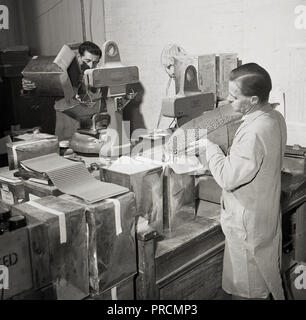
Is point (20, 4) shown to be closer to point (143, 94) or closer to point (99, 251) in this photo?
point (143, 94)

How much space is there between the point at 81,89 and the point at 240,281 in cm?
179

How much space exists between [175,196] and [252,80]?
2.29 feet

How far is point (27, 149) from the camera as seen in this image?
7.77 ft

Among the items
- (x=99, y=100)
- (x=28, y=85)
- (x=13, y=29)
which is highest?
(x=13, y=29)

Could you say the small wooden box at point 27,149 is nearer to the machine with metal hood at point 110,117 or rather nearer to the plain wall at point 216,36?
the machine with metal hood at point 110,117

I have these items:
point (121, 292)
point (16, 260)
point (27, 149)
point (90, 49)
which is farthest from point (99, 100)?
point (16, 260)

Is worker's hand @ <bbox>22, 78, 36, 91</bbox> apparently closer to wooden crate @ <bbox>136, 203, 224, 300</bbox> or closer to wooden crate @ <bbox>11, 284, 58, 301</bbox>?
wooden crate @ <bbox>136, 203, 224, 300</bbox>

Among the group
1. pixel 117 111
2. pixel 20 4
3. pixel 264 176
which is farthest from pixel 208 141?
pixel 20 4

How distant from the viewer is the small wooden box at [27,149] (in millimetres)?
2360

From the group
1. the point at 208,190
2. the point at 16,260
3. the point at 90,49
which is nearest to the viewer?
the point at 16,260

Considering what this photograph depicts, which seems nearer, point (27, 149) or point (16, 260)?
point (16, 260)

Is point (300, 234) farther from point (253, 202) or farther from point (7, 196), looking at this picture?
point (7, 196)

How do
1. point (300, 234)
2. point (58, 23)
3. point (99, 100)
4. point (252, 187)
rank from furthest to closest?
point (58, 23) < point (99, 100) < point (300, 234) < point (252, 187)

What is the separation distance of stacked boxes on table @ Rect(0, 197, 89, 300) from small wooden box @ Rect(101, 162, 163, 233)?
0.32 meters
